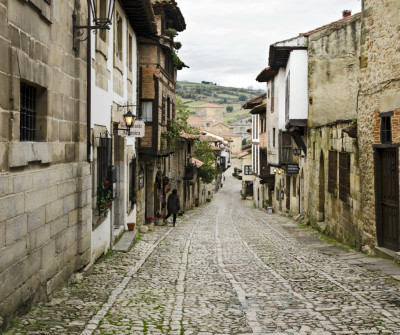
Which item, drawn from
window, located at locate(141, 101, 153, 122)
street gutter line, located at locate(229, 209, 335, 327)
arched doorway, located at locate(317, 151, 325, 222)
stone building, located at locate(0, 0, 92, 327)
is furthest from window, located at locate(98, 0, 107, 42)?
arched doorway, located at locate(317, 151, 325, 222)

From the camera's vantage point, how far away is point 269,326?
244 inches

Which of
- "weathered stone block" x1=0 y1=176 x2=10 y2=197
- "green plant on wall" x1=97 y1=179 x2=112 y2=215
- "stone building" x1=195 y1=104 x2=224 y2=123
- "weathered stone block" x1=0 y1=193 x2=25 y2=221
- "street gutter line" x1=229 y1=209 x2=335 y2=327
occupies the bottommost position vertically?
"street gutter line" x1=229 y1=209 x2=335 y2=327

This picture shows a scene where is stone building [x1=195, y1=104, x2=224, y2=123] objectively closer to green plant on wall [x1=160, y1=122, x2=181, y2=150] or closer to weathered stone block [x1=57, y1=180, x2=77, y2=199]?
green plant on wall [x1=160, y1=122, x2=181, y2=150]

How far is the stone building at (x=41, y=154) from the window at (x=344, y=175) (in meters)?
7.77

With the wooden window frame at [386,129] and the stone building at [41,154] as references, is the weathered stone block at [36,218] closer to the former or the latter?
the stone building at [41,154]

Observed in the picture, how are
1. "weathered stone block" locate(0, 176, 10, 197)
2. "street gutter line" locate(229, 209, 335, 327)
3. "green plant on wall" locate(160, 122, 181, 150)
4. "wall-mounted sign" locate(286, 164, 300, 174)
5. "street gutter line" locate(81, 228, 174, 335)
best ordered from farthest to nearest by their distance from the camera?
"wall-mounted sign" locate(286, 164, 300, 174) → "green plant on wall" locate(160, 122, 181, 150) → "street gutter line" locate(229, 209, 335, 327) → "street gutter line" locate(81, 228, 174, 335) → "weathered stone block" locate(0, 176, 10, 197)

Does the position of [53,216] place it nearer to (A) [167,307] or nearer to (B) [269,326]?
(A) [167,307]

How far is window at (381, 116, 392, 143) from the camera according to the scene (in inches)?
437

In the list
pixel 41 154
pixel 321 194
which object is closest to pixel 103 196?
pixel 41 154

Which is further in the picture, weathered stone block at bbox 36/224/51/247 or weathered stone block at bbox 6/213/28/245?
weathered stone block at bbox 36/224/51/247

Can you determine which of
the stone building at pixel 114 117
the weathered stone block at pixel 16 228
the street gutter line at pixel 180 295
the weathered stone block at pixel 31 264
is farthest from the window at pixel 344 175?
the weathered stone block at pixel 16 228

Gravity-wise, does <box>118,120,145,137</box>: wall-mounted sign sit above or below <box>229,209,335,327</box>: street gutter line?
above

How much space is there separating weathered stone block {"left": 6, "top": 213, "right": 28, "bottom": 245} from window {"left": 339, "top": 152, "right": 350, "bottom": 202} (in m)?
10.2

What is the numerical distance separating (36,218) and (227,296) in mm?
3133
